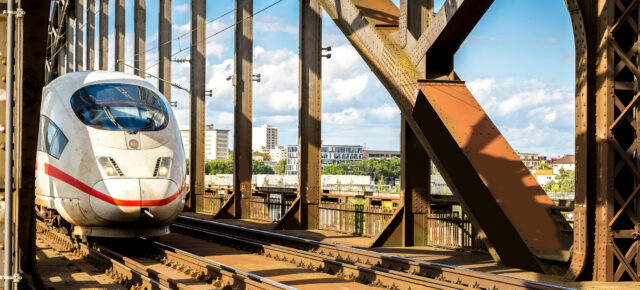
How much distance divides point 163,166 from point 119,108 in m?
1.56

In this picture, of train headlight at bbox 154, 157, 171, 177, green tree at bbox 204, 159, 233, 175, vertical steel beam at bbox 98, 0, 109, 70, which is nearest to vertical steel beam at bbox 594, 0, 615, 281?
train headlight at bbox 154, 157, 171, 177

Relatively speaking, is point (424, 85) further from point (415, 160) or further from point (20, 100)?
point (20, 100)

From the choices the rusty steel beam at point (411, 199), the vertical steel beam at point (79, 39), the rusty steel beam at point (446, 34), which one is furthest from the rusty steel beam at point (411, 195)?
the vertical steel beam at point (79, 39)

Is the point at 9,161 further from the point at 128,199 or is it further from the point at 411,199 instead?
the point at 411,199

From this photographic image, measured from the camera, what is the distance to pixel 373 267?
13203 mm

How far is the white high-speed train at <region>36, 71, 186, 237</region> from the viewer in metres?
14.0

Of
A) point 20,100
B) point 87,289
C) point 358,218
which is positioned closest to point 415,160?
point 358,218

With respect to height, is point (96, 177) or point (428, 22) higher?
point (428, 22)

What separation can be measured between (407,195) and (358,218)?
12.2 feet

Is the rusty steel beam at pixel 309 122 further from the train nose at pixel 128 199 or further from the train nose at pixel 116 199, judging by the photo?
the train nose at pixel 116 199

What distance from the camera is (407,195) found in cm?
1734

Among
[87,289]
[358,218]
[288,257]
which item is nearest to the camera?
[87,289]

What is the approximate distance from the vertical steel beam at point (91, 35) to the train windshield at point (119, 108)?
38.3 meters

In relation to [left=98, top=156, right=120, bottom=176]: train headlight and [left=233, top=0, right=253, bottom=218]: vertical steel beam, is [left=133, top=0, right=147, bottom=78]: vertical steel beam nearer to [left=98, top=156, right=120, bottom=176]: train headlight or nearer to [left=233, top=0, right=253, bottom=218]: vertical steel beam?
[left=233, top=0, right=253, bottom=218]: vertical steel beam
